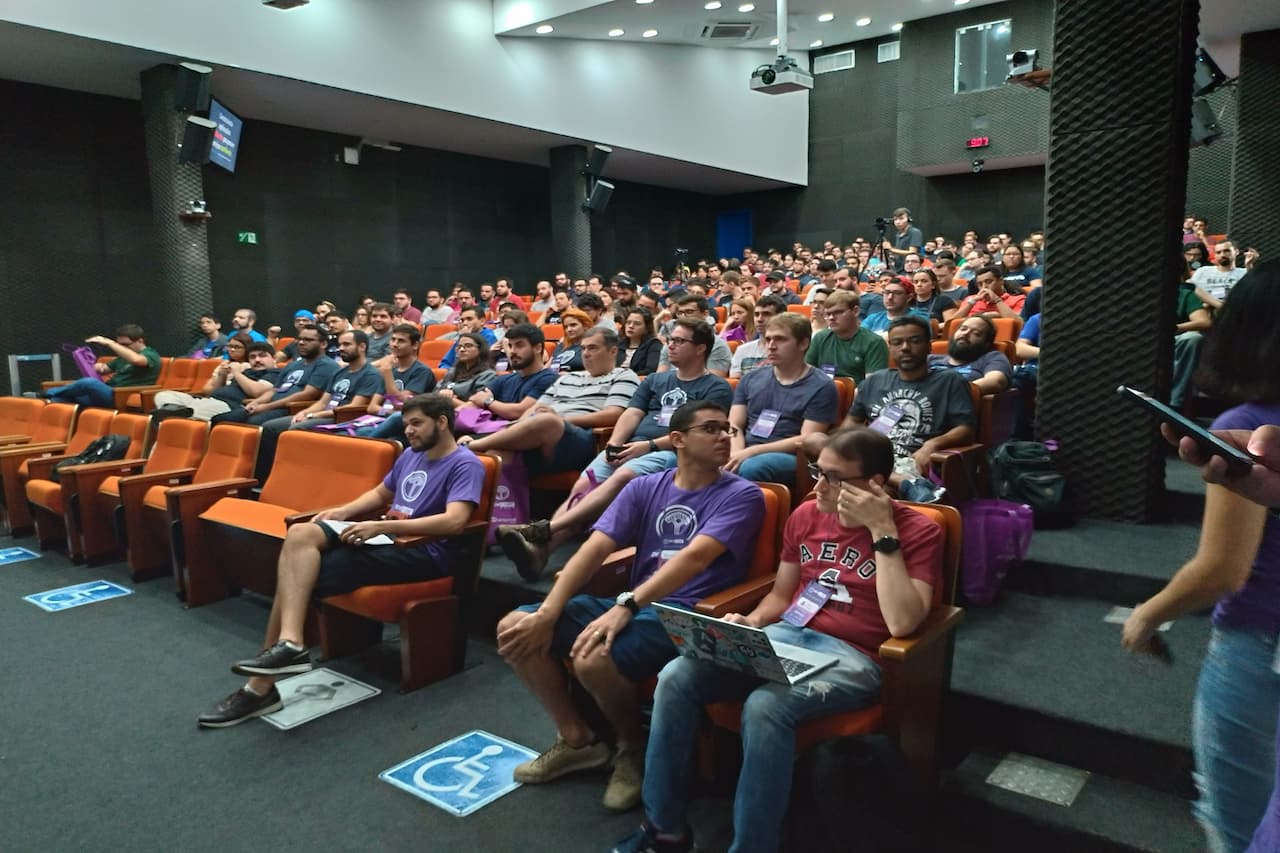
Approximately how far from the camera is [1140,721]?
6.44 feet

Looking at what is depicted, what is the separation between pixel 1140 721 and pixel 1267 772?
0.98 meters

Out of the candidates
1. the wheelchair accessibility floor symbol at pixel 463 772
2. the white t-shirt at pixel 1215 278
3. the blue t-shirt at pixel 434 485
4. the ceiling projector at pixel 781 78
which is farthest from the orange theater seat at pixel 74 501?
the ceiling projector at pixel 781 78

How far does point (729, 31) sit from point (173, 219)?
25.0 ft

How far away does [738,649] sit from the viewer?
1.72 metres

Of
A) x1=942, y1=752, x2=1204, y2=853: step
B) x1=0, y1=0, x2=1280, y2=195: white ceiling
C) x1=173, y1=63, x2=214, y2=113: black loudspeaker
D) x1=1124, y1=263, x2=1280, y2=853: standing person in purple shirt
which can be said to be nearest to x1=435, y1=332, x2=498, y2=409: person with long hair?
x1=942, y1=752, x2=1204, y2=853: step

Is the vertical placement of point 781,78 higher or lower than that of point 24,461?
higher

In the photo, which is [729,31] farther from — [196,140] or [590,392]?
[590,392]

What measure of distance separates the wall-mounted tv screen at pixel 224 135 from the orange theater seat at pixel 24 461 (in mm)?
3899

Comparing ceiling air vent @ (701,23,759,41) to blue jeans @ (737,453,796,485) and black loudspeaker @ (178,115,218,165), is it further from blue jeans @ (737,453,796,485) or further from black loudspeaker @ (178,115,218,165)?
blue jeans @ (737,453,796,485)

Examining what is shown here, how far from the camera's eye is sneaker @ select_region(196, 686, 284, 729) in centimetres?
257

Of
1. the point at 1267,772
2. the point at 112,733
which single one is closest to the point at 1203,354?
the point at 1267,772

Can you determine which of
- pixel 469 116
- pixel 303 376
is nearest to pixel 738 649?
pixel 303 376

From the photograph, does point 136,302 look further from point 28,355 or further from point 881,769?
point 881,769

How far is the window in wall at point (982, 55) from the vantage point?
12180 mm
